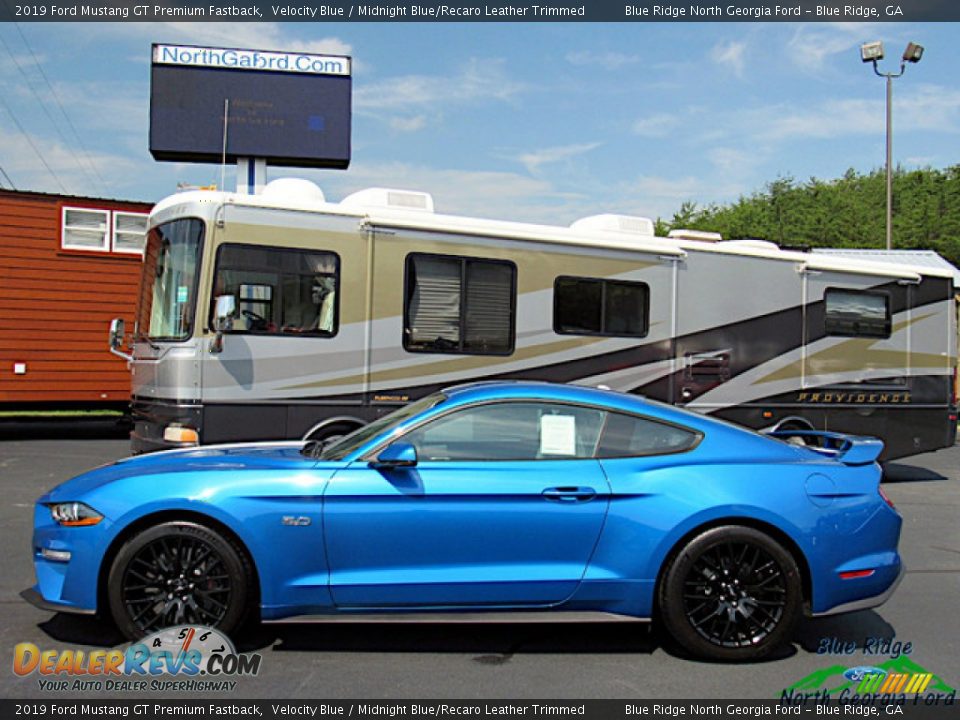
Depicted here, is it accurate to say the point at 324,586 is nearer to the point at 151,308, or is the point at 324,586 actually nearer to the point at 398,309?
the point at 398,309

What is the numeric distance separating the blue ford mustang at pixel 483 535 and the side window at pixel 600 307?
5.02 m

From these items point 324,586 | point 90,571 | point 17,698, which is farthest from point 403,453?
point 17,698

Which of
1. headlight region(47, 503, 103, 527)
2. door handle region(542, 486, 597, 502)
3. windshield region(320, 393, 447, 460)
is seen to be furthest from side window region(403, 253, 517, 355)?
headlight region(47, 503, 103, 527)

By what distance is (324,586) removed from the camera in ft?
14.9

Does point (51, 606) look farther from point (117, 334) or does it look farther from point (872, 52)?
point (872, 52)

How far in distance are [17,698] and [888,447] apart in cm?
1056

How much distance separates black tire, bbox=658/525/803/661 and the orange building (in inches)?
435

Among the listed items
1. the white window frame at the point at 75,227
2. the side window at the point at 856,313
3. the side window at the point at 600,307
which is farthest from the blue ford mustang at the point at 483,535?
the white window frame at the point at 75,227

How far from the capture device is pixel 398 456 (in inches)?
179

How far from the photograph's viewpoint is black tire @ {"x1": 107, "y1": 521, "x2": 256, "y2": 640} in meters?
4.51

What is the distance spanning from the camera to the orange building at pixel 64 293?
539 inches

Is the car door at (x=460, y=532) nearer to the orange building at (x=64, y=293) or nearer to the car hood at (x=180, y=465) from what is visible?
the car hood at (x=180, y=465)

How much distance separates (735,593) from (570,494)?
102 cm

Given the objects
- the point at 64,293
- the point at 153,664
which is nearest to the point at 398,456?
the point at 153,664
